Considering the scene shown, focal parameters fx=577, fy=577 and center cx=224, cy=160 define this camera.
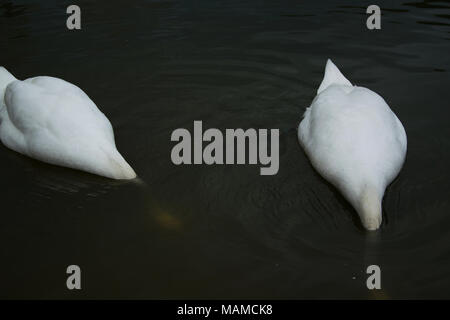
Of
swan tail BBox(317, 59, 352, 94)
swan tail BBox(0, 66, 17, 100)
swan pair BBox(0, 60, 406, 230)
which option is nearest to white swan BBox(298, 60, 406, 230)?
swan pair BBox(0, 60, 406, 230)

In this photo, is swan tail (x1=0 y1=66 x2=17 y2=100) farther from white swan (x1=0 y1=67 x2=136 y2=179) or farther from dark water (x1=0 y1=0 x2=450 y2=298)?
dark water (x1=0 y1=0 x2=450 y2=298)

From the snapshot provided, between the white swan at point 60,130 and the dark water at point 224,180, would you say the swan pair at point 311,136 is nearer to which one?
the white swan at point 60,130

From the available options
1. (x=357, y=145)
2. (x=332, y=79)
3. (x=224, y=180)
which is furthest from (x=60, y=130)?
(x=332, y=79)

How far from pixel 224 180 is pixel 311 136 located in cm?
94

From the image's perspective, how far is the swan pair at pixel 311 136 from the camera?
4715 millimetres

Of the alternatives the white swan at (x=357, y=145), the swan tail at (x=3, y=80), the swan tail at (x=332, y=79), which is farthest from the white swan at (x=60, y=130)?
the swan tail at (x=332, y=79)

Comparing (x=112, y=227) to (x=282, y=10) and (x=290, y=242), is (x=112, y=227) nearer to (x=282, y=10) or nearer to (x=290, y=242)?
(x=290, y=242)

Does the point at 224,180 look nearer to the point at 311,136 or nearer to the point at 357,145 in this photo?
the point at 311,136

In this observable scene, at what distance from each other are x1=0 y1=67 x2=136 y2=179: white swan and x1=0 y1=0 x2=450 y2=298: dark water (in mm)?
157

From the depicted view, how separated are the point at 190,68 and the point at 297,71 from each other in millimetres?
1313

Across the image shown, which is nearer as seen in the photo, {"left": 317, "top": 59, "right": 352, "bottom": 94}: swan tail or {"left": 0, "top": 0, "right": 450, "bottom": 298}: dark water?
{"left": 0, "top": 0, "right": 450, "bottom": 298}: dark water

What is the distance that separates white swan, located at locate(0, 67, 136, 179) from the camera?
4.97 metres

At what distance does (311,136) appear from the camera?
5.30 meters

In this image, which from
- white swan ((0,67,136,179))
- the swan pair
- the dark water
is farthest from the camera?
white swan ((0,67,136,179))
